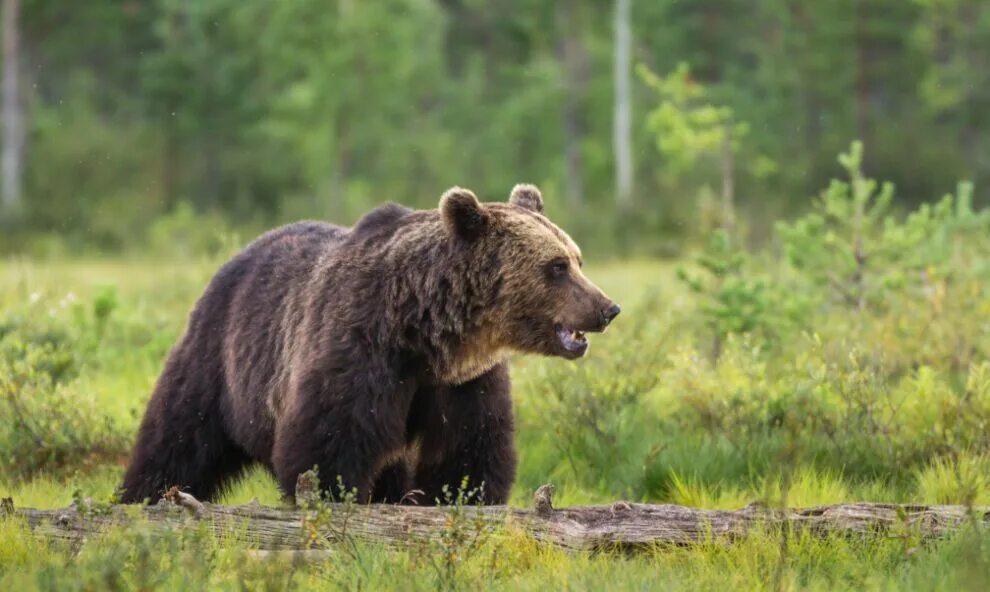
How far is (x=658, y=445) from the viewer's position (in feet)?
25.2

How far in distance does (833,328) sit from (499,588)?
6.17 m

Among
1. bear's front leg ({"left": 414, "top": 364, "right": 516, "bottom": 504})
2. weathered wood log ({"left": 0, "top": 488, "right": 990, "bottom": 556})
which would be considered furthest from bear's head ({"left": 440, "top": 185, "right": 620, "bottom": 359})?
weathered wood log ({"left": 0, "top": 488, "right": 990, "bottom": 556})

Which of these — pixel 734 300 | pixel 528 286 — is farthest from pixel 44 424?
pixel 734 300

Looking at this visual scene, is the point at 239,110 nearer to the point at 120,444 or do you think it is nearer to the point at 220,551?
the point at 120,444

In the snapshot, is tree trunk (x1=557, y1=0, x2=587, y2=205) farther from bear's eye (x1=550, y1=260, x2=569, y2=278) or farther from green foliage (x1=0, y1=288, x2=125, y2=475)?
bear's eye (x1=550, y1=260, x2=569, y2=278)

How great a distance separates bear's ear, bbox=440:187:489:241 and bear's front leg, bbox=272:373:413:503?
72cm

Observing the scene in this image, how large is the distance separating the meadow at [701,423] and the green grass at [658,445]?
0.05 feet

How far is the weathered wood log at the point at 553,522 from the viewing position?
5371 millimetres

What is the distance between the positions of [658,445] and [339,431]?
8.09 ft

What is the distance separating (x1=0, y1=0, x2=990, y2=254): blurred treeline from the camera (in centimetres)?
3241

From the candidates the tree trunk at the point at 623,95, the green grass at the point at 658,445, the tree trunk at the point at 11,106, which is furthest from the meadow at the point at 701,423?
the tree trunk at the point at 623,95

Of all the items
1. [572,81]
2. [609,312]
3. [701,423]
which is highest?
[572,81]

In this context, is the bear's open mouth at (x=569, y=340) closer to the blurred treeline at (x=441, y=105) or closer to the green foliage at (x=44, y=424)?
the green foliage at (x=44, y=424)

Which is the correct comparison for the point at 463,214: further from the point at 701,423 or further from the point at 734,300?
the point at 734,300
